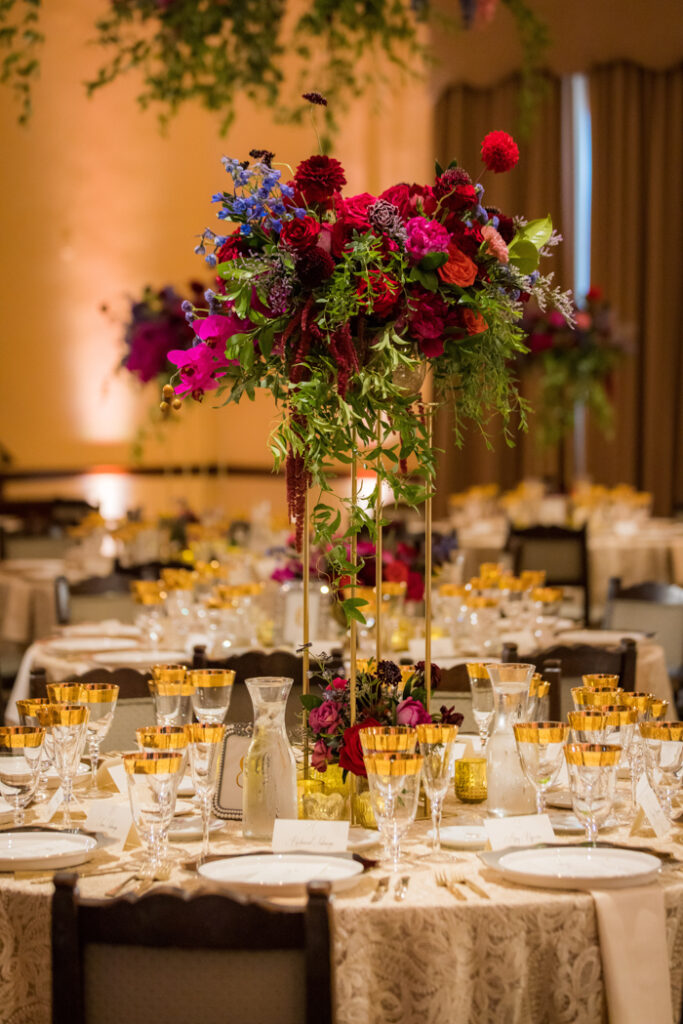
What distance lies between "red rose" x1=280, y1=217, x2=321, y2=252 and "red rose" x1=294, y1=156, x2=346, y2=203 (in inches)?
2.4

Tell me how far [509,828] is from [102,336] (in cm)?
985

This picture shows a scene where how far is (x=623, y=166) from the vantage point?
36.9 ft

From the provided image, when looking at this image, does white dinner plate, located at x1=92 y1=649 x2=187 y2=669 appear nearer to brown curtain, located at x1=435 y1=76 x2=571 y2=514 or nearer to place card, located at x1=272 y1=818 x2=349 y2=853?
place card, located at x1=272 y1=818 x2=349 y2=853

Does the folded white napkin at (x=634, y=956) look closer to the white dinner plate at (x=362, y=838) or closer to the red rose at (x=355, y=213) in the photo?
the white dinner plate at (x=362, y=838)

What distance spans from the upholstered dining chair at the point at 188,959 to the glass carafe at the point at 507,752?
674mm

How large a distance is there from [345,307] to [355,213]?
160 millimetres

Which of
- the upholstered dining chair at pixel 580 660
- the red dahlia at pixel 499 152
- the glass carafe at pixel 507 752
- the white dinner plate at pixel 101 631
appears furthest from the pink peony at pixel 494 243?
the white dinner plate at pixel 101 631

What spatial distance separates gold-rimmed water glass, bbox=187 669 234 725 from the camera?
2291 millimetres

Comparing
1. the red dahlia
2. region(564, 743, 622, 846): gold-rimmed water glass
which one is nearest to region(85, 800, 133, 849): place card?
region(564, 743, 622, 846): gold-rimmed water glass

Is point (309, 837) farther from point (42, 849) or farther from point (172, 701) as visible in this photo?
point (172, 701)

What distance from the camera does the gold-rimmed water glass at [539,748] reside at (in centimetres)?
197

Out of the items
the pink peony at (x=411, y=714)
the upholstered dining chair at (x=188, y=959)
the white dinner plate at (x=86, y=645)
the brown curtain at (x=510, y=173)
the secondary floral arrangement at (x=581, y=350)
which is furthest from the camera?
the brown curtain at (x=510, y=173)

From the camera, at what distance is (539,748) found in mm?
1987

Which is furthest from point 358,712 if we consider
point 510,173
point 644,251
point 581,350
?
point 510,173
